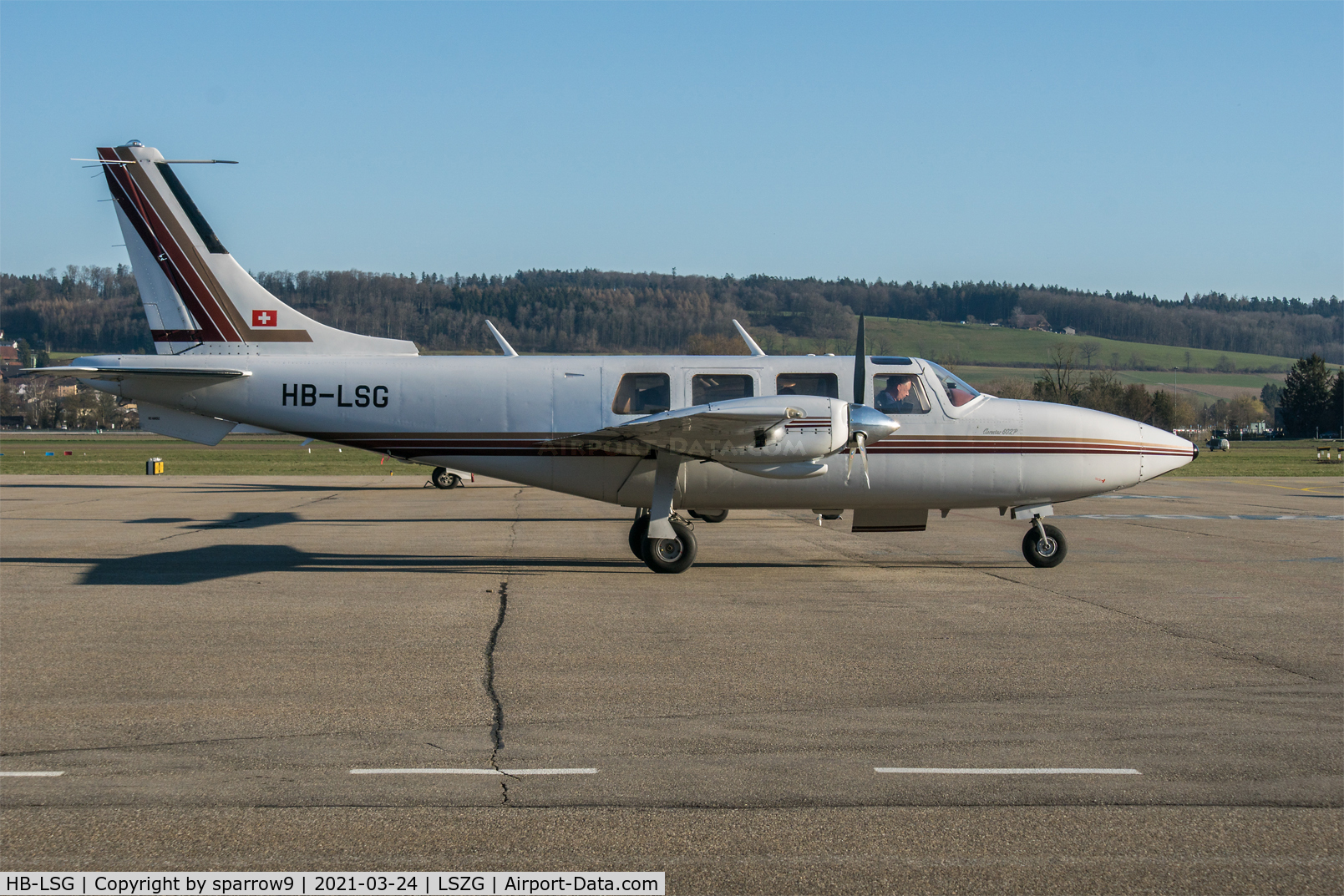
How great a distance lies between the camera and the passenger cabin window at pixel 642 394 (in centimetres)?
1593

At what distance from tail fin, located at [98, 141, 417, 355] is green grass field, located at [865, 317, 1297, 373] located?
421 ft

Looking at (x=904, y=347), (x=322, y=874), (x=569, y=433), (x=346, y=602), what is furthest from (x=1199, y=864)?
(x=904, y=347)

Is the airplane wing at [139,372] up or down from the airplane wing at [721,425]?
up

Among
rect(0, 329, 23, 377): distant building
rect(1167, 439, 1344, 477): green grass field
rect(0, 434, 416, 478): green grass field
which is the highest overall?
rect(0, 329, 23, 377): distant building

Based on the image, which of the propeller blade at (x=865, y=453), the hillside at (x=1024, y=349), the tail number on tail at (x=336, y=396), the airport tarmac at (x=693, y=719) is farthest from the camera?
the hillside at (x=1024, y=349)

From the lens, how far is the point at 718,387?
1592 cm

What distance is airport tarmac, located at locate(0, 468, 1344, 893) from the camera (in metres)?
5.27

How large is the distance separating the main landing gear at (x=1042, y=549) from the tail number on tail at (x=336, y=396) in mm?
9684

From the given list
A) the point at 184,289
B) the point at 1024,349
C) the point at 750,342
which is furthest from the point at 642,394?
the point at 1024,349

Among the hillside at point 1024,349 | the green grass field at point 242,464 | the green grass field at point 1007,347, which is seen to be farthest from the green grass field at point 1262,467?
the green grass field at point 1007,347

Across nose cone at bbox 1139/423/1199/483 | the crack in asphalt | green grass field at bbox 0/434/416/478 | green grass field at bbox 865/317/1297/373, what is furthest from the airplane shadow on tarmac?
green grass field at bbox 865/317/1297/373

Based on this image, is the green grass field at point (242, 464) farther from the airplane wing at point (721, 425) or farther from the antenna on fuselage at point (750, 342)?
the airplane wing at point (721, 425)

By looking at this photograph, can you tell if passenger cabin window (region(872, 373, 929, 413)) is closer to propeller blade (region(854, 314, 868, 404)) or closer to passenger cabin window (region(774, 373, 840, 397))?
propeller blade (region(854, 314, 868, 404))

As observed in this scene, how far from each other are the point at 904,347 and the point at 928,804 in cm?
15015
